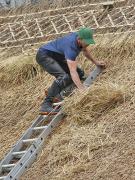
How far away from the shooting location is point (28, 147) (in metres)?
6.91

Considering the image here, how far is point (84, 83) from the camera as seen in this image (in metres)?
7.52

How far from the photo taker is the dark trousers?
23.9ft

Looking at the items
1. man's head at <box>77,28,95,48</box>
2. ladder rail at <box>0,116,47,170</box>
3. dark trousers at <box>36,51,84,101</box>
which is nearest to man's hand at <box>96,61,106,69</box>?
dark trousers at <box>36,51,84,101</box>

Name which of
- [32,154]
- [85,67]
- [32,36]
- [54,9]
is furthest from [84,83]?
[54,9]

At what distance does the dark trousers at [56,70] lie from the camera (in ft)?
23.9

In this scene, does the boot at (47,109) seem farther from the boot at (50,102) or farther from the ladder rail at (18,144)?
the ladder rail at (18,144)

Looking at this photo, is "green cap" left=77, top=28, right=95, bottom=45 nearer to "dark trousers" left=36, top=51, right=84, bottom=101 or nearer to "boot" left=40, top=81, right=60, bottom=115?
"dark trousers" left=36, top=51, right=84, bottom=101

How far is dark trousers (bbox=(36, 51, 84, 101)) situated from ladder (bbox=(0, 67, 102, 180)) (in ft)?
0.95

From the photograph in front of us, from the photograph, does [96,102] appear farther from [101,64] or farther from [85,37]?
[101,64]

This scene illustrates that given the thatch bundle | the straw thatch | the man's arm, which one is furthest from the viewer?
the man's arm

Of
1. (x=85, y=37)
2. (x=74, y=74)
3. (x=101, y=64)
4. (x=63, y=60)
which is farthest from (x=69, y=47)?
(x=101, y=64)

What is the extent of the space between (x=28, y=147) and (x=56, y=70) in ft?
3.59

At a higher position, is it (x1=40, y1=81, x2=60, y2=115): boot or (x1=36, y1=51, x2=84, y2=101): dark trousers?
(x1=36, y1=51, x2=84, y2=101): dark trousers

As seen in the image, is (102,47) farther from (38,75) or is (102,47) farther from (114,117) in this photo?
(114,117)
